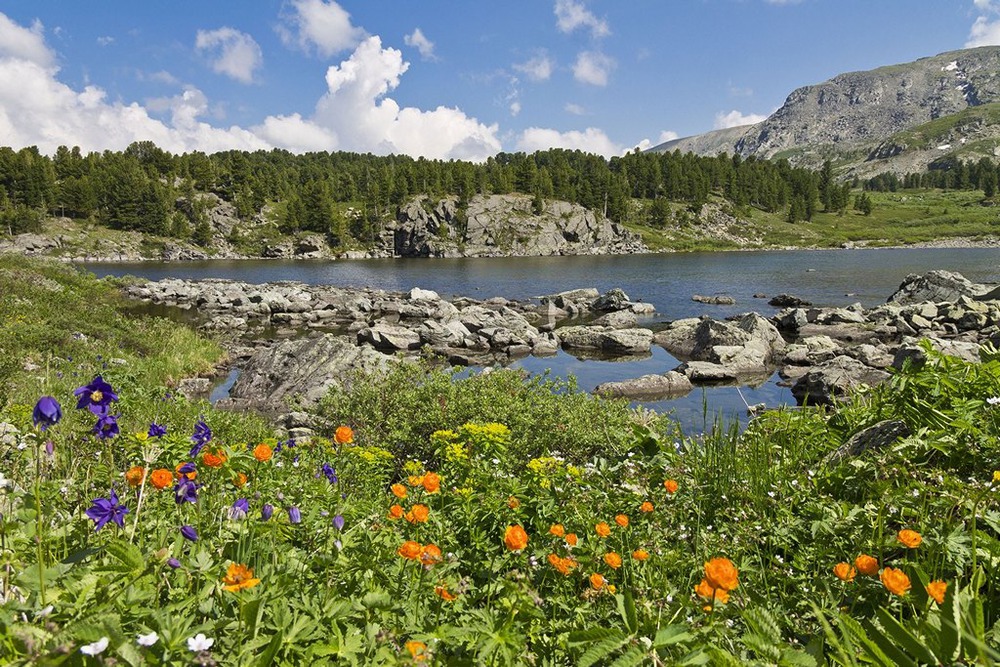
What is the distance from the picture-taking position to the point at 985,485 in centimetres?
377

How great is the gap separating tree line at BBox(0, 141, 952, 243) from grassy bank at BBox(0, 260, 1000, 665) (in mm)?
128137

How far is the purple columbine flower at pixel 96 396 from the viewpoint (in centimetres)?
290

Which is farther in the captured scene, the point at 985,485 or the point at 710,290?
the point at 710,290

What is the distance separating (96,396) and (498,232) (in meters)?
122

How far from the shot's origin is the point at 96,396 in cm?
296

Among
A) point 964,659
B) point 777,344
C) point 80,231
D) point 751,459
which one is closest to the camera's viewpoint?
point 964,659

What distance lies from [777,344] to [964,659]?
1043 inches

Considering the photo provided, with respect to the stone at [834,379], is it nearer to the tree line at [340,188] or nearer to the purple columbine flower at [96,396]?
the purple columbine flower at [96,396]

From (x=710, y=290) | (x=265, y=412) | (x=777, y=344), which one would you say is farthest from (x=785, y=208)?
(x=265, y=412)

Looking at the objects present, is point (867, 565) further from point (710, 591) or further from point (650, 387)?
point (650, 387)

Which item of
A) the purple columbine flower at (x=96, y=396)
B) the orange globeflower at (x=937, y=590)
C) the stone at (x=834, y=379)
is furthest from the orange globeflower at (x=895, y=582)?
the stone at (x=834, y=379)

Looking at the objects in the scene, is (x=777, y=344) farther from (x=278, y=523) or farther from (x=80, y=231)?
(x=80, y=231)

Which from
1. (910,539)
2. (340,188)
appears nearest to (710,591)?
(910,539)

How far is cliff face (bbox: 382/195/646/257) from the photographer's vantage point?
11994 cm
